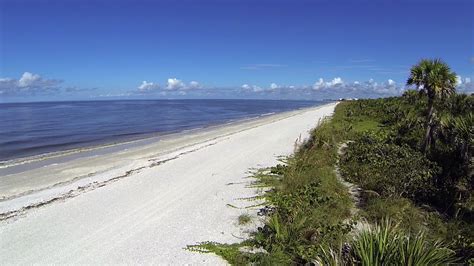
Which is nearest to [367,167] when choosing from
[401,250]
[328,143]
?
[328,143]

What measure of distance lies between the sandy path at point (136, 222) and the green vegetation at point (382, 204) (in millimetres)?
967

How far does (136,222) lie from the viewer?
33.2ft

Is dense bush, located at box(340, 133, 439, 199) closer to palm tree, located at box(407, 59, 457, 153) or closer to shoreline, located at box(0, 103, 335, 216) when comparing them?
palm tree, located at box(407, 59, 457, 153)

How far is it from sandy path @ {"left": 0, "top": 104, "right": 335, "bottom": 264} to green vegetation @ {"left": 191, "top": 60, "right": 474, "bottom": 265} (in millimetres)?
967

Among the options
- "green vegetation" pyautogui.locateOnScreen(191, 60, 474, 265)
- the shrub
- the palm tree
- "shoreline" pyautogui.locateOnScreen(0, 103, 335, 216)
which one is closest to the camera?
the shrub

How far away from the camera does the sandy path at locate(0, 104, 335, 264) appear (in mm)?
8117

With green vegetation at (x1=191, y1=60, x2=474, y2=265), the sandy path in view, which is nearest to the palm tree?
green vegetation at (x1=191, y1=60, x2=474, y2=265)

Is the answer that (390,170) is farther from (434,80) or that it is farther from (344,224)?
(434,80)

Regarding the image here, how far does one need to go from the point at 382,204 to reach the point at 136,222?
589cm

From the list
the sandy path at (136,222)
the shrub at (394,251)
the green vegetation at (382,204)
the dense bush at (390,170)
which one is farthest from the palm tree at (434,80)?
the shrub at (394,251)

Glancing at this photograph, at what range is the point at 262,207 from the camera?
1095cm

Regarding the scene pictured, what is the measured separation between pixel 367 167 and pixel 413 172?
75.8 inches

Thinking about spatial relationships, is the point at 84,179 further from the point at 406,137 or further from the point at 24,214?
the point at 406,137

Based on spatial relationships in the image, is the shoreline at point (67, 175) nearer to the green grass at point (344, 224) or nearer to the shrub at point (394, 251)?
the green grass at point (344, 224)
